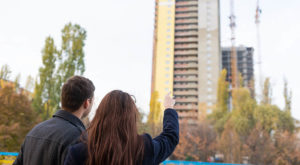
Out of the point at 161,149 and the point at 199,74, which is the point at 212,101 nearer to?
the point at 199,74

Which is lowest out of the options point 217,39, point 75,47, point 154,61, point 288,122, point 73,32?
point 288,122

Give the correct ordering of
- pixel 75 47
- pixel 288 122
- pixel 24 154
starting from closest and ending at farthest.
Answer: pixel 24 154, pixel 75 47, pixel 288 122

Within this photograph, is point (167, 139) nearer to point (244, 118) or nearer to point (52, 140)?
point (52, 140)

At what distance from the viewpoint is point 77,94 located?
1.60 meters

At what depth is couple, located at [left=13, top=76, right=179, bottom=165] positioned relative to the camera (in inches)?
48.6

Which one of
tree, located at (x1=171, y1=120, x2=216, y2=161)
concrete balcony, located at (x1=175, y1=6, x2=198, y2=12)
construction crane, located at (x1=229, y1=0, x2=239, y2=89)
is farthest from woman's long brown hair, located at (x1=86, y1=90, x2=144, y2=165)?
construction crane, located at (x1=229, y1=0, x2=239, y2=89)

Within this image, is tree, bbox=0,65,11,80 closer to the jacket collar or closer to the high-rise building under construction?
the jacket collar

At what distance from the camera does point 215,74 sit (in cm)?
6231

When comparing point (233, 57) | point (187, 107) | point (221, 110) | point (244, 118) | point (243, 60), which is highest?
point (233, 57)

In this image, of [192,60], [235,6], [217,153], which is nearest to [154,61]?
[192,60]

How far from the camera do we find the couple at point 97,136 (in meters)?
1.24

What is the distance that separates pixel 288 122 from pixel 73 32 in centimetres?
2235

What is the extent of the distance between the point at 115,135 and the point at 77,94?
50cm

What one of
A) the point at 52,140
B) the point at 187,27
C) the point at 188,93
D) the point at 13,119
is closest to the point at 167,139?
the point at 52,140
